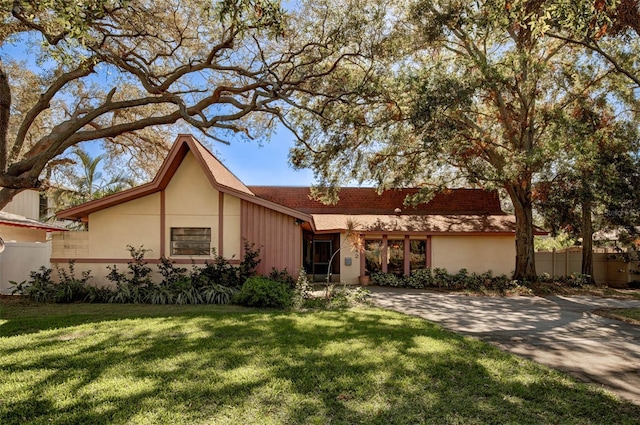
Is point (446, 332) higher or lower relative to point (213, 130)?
lower

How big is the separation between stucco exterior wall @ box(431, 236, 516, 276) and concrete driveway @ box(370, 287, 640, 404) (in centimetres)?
382

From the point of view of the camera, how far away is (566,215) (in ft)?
55.3

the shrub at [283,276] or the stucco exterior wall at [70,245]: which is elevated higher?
the stucco exterior wall at [70,245]

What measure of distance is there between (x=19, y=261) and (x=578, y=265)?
955 inches

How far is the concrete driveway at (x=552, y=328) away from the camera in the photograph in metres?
5.26

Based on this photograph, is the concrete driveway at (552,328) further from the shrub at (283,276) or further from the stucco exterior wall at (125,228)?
the stucco exterior wall at (125,228)

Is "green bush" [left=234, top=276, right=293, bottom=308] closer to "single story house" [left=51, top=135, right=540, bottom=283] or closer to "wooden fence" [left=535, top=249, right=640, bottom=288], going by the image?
"single story house" [left=51, top=135, right=540, bottom=283]

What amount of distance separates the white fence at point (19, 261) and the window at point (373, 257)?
1256cm

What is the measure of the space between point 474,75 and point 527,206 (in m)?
6.71

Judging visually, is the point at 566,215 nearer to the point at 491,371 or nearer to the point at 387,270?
the point at 387,270

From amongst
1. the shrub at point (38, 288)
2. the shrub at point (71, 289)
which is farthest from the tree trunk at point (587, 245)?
the shrub at point (38, 288)

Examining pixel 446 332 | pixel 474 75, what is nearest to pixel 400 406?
pixel 446 332

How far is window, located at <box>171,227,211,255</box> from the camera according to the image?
39.4ft

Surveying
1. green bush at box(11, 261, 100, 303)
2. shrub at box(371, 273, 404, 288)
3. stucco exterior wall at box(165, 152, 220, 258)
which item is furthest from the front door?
green bush at box(11, 261, 100, 303)
